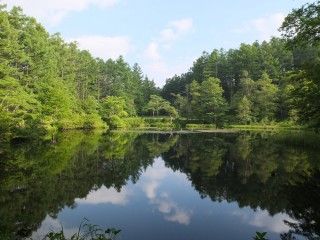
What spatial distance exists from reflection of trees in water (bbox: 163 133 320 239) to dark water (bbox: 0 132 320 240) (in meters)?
0.04

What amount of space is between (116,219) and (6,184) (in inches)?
237

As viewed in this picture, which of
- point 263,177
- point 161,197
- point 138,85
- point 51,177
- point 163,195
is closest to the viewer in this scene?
point 161,197

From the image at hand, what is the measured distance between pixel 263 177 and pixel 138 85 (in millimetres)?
84259

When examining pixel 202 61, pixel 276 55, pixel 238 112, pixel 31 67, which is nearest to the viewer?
pixel 31 67

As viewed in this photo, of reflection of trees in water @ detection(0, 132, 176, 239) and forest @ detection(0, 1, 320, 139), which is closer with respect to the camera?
reflection of trees in water @ detection(0, 132, 176, 239)

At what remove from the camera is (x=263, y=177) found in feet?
59.5

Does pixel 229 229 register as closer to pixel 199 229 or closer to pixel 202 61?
pixel 199 229

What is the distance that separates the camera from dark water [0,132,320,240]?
10820mm

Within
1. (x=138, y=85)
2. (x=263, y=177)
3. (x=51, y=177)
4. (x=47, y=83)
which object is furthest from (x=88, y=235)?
(x=138, y=85)

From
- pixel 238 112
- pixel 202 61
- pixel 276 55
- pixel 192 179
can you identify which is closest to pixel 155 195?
pixel 192 179

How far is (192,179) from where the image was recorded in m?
18.5

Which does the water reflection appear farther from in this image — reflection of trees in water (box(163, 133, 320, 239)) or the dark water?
reflection of trees in water (box(163, 133, 320, 239))

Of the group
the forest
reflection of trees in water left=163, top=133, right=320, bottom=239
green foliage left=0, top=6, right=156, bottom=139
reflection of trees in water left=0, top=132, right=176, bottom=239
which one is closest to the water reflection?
reflection of trees in water left=0, top=132, right=176, bottom=239

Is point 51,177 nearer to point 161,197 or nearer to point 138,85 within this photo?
point 161,197
